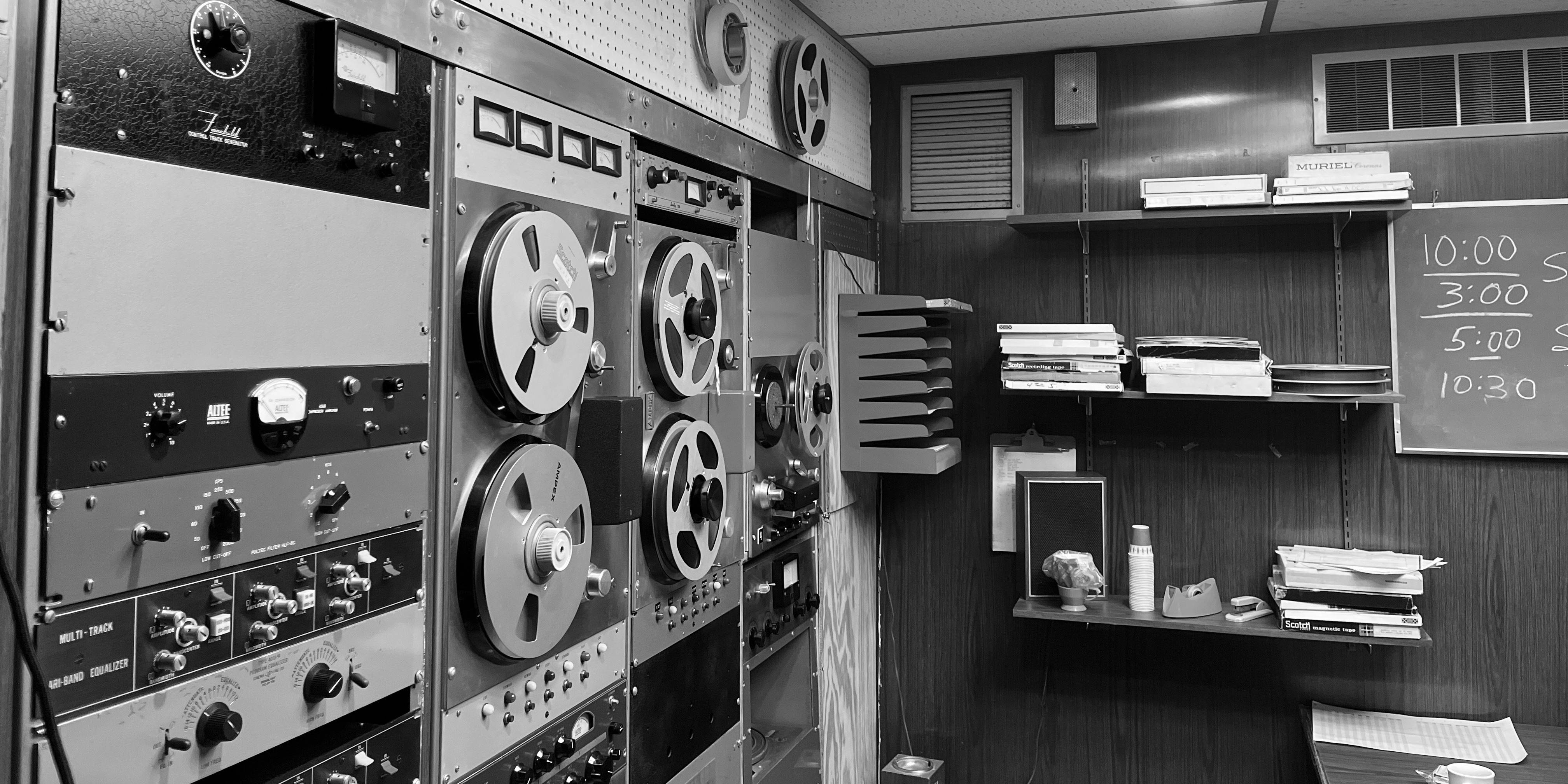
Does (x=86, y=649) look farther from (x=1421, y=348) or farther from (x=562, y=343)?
(x=1421, y=348)

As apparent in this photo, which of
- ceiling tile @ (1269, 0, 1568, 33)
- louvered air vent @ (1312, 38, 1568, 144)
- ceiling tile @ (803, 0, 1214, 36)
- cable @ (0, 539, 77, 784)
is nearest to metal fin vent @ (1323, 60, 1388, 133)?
louvered air vent @ (1312, 38, 1568, 144)

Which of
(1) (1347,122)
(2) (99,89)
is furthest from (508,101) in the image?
(1) (1347,122)

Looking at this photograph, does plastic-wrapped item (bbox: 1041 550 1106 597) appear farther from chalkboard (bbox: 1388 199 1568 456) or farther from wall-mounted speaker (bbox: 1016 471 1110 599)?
chalkboard (bbox: 1388 199 1568 456)

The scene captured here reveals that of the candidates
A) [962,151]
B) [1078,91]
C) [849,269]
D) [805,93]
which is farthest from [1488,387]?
[805,93]

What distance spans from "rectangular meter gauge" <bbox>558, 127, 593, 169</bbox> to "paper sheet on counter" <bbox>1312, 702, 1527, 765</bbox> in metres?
2.89

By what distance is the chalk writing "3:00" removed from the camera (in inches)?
126

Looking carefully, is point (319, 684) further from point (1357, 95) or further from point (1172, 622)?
point (1357, 95)

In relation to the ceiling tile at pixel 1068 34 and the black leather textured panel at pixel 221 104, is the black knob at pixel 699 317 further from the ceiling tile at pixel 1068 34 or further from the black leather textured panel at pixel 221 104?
the ceiling tile at pixel 1068 34

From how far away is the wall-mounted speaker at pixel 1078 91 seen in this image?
3586mm

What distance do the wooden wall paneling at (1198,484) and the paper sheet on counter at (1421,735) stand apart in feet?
0.28

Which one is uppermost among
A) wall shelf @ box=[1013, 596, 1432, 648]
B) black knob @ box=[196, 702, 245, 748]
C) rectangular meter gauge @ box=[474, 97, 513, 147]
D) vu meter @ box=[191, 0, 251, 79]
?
rectangular meter gauge @ box=[474, 97, 513, 147]

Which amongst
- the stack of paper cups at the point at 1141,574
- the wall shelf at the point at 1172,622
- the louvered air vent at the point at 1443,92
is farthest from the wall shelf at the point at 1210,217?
the wall shelf at the point at 1172,622

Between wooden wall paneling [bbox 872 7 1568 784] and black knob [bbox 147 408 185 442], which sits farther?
wooden wall paneling [bbox 872 7 1568 784]

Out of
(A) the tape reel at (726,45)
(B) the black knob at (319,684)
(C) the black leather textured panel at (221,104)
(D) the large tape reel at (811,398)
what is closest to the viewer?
(C) the black leather textured panel at (221,104)
